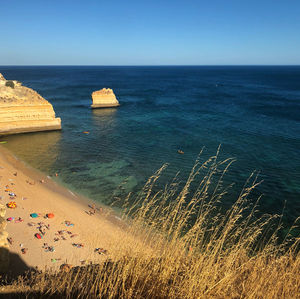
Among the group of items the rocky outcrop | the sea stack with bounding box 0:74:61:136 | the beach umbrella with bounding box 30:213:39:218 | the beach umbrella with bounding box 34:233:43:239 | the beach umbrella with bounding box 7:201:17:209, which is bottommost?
the beach umbrella with bounding box 34:233:43:239

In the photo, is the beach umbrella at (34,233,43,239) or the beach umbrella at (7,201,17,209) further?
the beach umbrella at (7,201,17,209)

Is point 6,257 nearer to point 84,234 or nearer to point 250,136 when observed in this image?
point 84,234

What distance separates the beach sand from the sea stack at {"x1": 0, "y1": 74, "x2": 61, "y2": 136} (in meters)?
12.5

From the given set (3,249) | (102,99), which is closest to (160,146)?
(3,249)

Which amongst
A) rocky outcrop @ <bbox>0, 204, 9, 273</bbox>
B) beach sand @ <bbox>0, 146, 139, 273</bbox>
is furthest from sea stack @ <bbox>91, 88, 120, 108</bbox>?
rocky outcrop @ <bbox>0, 204, 9, 273</bbox>

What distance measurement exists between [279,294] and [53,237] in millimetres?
12143

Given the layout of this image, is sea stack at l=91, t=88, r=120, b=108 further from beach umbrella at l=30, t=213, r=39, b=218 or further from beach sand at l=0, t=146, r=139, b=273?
beach umbrella at l=30, t=213, r=39, b=218

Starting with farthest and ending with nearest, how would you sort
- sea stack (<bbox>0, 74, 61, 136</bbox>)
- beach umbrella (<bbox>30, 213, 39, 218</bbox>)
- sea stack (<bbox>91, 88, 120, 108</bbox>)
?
1. sea stack (<bbox>91, 88, 120, 108</bbox>)
2. sea stack (<bbox>0, 74, 61, 136</bbox>)
3. beach umbrella (<bbox>30, 213, 39, 218</bbox>)

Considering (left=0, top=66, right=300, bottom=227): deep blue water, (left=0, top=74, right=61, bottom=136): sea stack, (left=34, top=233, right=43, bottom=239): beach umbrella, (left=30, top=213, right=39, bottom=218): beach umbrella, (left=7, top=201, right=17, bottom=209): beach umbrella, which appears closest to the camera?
(left=34, top=233, right=43, bottom=239): beach umbrella

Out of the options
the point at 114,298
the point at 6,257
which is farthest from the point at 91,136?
the point at 114,298

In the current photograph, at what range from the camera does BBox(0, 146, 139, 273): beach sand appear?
37.6 ft

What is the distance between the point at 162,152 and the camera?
27.9m

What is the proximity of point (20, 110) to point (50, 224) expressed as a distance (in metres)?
23.1

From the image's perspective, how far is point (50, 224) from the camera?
1445 cm
